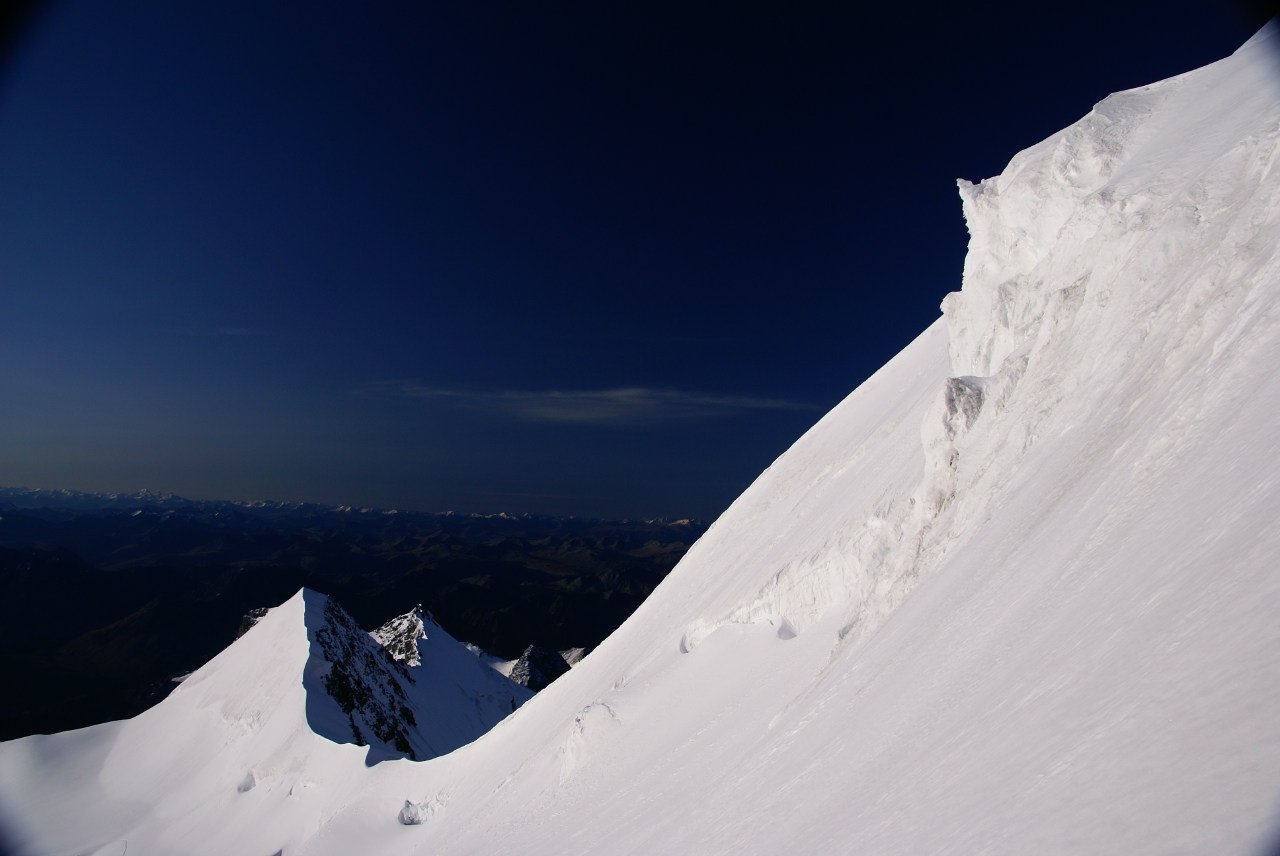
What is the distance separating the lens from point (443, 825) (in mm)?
31688

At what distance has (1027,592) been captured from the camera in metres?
10.6

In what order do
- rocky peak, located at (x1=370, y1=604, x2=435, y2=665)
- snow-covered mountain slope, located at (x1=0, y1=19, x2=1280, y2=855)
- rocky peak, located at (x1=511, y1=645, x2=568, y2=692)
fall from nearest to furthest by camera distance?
snow-covered mountain slope, located at (x1=0, y1=19, x2=1280, y2=855) < rocky peak, located at (x1=370, y1=604, x2=435, y2=665) < rocky peak, located at (x1=511, y1=645, x2=568, y2=692)

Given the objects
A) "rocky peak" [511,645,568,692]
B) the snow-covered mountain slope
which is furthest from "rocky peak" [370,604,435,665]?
the snow-covered mountain slope

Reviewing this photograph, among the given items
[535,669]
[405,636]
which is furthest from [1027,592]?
[535,669]

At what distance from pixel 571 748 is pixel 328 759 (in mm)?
33754

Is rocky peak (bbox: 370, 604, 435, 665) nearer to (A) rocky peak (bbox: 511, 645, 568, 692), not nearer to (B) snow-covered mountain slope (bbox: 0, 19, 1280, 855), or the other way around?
(A) rocky peak (bbox: 511, 645, 568, 692)

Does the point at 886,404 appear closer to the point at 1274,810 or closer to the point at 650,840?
the point at 650,840

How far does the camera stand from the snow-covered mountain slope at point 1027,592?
19.7ft

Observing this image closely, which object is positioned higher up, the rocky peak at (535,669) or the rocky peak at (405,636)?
the rocky peak at (405,636)

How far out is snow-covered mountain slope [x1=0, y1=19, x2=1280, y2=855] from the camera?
5996mm

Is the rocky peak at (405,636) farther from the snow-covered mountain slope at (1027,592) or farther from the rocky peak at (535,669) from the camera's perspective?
the snow-covered mountain slope at (1027,592)

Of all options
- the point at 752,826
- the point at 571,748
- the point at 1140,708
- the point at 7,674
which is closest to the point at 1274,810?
the point at 1140,708

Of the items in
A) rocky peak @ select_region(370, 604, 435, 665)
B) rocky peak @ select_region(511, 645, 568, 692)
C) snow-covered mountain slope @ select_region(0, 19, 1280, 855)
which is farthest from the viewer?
rocky peak @ select_region(511, 645, 568, 692)

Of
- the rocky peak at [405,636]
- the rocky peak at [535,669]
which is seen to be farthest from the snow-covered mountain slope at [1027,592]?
the rocky peak at [535,669]
